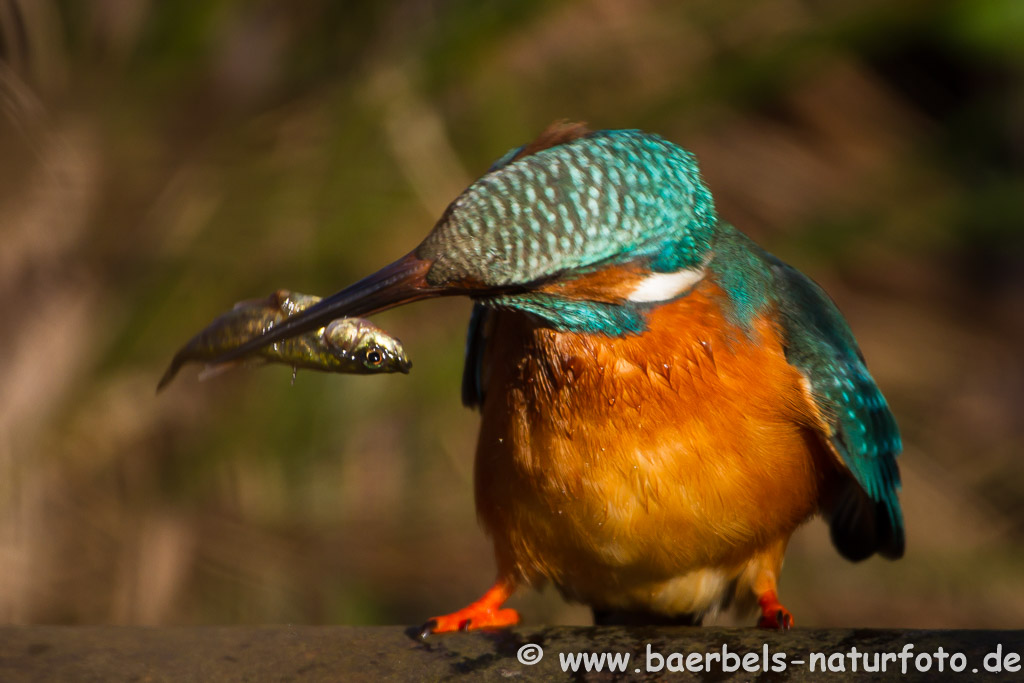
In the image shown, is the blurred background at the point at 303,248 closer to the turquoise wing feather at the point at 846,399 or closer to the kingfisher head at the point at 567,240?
the turquoise wing feather at the point at 846,399

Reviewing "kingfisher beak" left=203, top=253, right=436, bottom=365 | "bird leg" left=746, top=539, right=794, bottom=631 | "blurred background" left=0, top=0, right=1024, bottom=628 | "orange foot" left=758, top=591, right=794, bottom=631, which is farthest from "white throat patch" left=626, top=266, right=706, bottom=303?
"blurred background" left=0, top=0, right=1024, bottom=628

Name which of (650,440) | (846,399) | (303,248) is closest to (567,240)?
(650,440)

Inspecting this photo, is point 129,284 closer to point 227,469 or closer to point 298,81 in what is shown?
point 227,469

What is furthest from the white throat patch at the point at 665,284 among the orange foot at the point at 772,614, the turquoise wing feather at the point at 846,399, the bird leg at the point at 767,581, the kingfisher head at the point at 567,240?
the orange foot at the point at 772,614

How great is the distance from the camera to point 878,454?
10.4ft

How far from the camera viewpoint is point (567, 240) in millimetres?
2254

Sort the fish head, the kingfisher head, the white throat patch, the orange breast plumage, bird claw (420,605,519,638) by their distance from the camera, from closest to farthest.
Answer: the kingfisher head
the fish head
the white throat patch
the orange breast plumage
bird claw (420,605,519,638)

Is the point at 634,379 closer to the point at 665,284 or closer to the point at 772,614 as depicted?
the point at 665,284

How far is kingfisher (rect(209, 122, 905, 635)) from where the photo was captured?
228cm

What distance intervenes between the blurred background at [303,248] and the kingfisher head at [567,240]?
291 centimetres

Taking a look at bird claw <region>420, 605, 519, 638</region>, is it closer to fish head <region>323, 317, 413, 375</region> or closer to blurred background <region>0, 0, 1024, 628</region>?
fish head <region>323, 317, 413, 375</region>

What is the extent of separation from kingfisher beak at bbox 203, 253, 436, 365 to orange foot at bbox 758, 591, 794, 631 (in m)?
1.46

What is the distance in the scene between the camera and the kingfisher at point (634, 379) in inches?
89.7

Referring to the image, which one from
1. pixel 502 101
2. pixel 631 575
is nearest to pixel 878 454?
pixel 631 575
